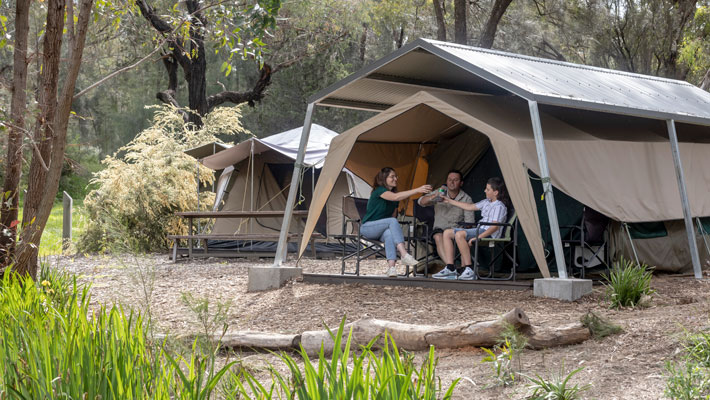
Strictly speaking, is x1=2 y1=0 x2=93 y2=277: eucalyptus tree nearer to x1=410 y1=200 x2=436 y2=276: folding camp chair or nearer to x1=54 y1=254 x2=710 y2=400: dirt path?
x1=54 y1=254 x2=710 y2=400: dirt path

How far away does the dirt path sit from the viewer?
3674mm

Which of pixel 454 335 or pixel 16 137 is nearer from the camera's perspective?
pixel 454 335

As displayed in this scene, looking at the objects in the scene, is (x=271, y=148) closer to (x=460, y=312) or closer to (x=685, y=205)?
(x=685, y=205)

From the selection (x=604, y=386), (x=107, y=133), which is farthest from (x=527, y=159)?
(x=107, y=133)

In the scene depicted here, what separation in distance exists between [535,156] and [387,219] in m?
1.47

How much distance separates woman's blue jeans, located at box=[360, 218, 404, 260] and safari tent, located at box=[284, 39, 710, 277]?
63cm

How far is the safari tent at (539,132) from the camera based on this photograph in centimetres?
690

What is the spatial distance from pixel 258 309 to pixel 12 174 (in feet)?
7.09

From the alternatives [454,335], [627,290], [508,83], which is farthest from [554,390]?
[508,83]

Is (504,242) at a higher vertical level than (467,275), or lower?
higher

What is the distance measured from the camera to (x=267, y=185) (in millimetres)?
13672

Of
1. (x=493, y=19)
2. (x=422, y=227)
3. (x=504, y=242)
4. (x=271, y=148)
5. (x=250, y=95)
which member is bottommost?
(x=504, y=242)

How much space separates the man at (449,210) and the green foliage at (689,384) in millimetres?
4452

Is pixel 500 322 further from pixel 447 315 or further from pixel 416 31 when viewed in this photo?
pixel 416 31
